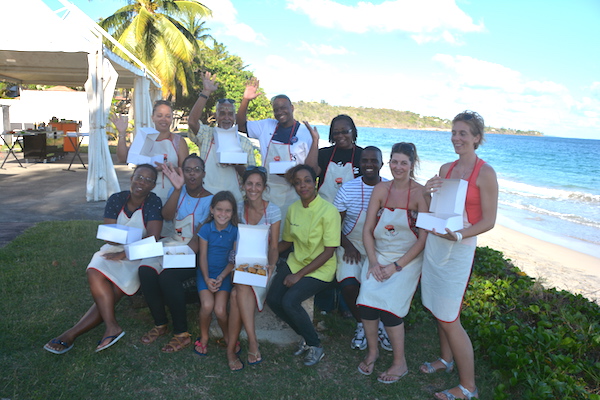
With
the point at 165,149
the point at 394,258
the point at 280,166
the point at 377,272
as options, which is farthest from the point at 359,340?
the point at 165,149

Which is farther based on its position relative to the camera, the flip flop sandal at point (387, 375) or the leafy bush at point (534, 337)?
the flip flop sandal at point (387, 375)

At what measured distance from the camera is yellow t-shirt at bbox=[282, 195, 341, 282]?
3.75 metres

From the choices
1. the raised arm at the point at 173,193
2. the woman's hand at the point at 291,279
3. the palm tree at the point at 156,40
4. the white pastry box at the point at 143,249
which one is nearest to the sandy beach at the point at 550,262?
the woman's hand at the point at 291,279

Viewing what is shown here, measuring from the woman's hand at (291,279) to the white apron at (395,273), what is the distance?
1.73 ft

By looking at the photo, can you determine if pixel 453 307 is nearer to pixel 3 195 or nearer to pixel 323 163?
pixel 323 163

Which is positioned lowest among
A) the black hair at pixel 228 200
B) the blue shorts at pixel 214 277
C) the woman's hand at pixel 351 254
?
the blue shorts at pixel 214 277

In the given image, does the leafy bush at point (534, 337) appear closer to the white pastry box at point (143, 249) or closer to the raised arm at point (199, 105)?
the white pastry box at point (143, 249)

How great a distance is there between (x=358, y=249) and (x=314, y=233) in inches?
17.9

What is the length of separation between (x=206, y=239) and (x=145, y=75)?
38.0 feet

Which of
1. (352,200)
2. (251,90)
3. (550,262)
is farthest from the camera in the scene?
(550,262)

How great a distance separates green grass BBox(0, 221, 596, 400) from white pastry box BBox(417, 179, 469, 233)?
1231 millimetres

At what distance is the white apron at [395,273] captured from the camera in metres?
3.47

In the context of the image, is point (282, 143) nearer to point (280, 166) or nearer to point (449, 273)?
point (280, 166)

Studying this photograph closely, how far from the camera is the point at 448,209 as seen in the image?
3.02 metres
